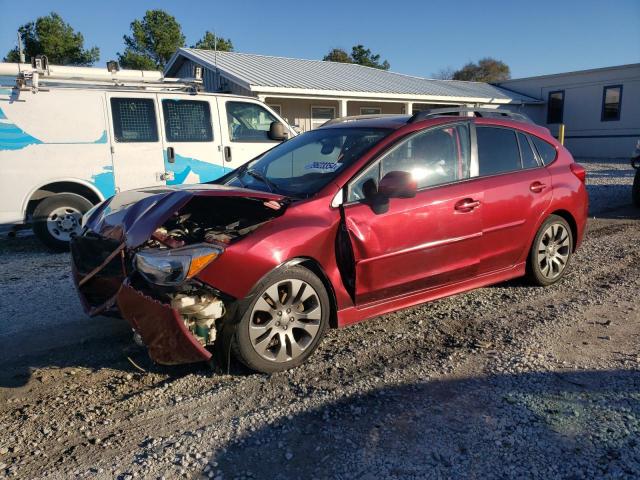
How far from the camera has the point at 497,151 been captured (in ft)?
15.2

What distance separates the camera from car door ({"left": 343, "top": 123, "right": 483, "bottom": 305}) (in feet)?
12.1

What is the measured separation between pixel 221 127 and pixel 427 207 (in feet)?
16.3

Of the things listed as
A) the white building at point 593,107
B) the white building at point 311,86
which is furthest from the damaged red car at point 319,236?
the white building at point 593,107

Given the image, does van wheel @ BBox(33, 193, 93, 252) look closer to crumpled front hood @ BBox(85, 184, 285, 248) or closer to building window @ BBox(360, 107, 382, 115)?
crumpled front hood @ BBox(85, 184, 285, 248)

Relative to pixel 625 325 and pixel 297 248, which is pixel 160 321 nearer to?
pixel 297 248

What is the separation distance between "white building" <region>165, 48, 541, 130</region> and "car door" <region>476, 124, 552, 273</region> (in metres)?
11.6

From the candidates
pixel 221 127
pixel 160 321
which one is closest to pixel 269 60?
pixel 221 127

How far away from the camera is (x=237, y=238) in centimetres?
325

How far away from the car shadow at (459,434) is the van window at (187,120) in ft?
18.6

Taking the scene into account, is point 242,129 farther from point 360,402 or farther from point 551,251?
point 360,402

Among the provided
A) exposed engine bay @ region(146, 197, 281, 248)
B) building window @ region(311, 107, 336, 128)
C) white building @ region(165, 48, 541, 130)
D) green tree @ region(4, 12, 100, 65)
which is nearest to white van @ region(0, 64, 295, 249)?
exposed engine bay @ region(146, 197, 281, 248)

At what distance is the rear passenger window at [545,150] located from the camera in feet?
16.5

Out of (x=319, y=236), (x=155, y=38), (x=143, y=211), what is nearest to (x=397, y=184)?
(x=319, y=236)

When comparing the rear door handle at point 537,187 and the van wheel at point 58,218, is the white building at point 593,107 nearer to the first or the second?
the rear door handle at point 537,187
